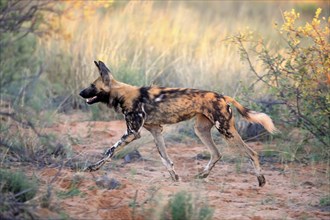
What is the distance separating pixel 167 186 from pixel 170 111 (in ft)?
2.83

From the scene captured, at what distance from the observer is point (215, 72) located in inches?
401

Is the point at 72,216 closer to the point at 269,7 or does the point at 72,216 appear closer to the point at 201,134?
the point at 201,134

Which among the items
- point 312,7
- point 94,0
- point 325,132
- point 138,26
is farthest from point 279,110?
point 312,7

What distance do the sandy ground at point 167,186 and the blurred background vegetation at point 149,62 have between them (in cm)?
47

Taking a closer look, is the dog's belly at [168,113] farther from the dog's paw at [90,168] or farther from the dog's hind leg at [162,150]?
the dog's paw at [90,168]

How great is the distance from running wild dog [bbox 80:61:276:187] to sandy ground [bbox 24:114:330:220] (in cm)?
28

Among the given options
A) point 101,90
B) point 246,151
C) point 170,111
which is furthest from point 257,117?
point 101,90

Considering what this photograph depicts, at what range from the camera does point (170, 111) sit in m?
6.79

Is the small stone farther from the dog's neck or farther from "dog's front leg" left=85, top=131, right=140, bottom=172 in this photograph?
the dog's neck

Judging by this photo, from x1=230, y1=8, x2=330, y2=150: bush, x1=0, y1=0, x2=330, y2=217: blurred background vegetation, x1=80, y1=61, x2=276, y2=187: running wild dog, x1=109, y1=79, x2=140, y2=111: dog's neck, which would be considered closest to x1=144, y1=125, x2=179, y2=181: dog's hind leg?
x1=80, y1=61, x2=276, y2=187: running wild dog

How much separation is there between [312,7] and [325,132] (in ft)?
55.8

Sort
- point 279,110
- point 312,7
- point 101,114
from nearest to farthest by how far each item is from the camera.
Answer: point 279,110, point 101,114, point 312,7

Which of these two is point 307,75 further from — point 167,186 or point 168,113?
point 167,186

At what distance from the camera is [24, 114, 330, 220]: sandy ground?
16.9 ft
